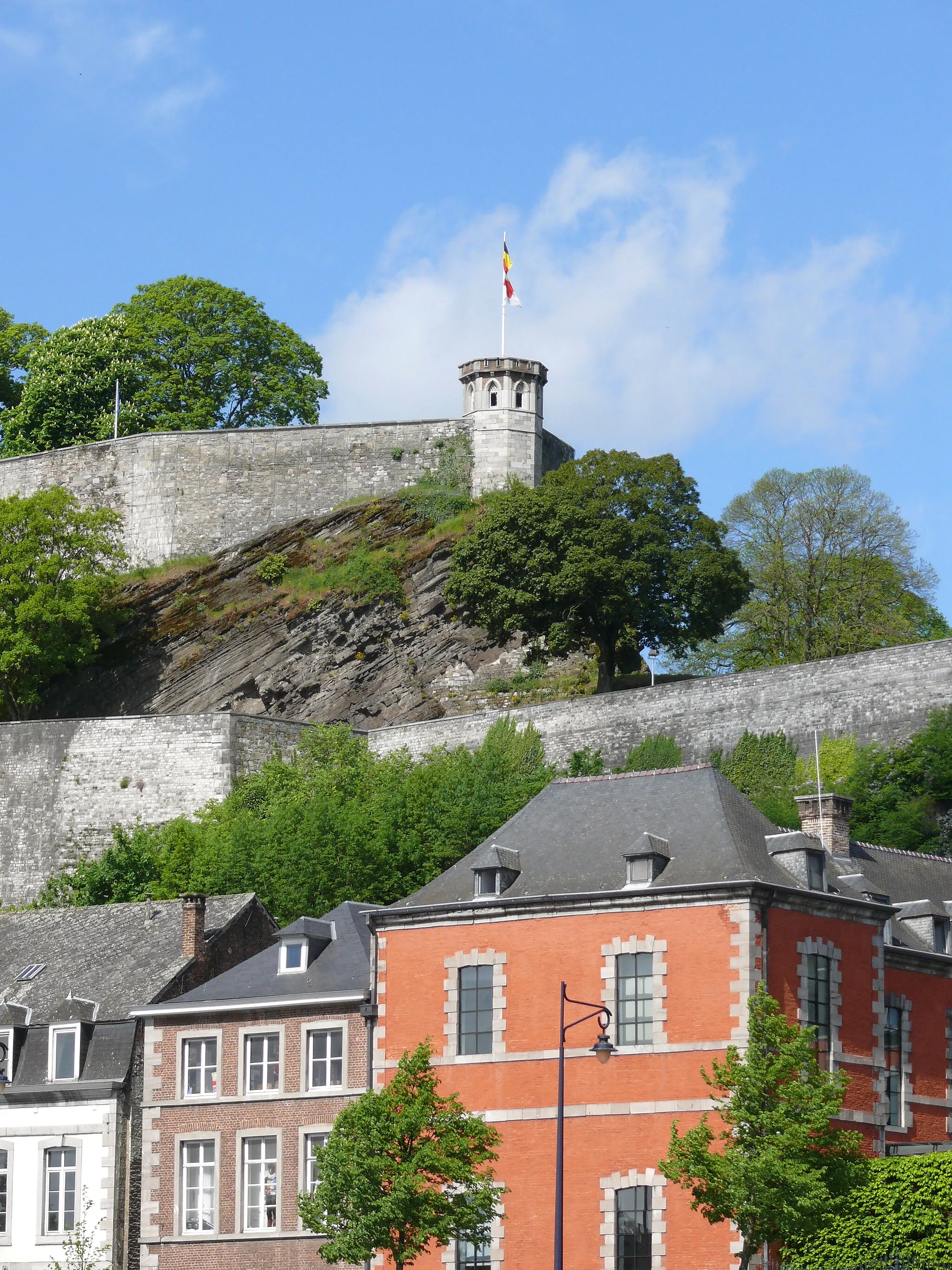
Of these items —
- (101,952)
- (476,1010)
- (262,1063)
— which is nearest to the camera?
(476,1010)

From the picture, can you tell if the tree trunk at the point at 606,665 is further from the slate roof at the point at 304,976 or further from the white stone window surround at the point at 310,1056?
the white stone window surround at the point at 310,1056

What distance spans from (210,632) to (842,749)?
A: 19830 millimetres

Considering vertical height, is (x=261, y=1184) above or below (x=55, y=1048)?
below

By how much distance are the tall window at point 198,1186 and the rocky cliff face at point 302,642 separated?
877 inches

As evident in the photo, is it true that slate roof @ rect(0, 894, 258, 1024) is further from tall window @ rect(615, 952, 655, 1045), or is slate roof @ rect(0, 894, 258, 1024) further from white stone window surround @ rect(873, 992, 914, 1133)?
white stone window surround @ rect(873, 992, 914, 1133)

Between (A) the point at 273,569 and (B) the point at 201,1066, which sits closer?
(B) the point at 201,1066

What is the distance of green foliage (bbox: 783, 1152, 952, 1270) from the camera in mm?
26281

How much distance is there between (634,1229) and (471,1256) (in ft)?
8.00

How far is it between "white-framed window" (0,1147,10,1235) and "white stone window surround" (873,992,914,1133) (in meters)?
12.6

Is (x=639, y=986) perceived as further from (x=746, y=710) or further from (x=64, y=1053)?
(x=746, y=710)

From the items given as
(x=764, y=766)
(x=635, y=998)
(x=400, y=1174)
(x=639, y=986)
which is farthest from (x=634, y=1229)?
(x=764, y=766)

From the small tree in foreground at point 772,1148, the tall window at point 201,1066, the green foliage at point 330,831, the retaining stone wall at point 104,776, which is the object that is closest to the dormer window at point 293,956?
the tall window at point 201,1066

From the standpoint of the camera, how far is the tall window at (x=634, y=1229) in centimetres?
2831

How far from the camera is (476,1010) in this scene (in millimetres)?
30562
